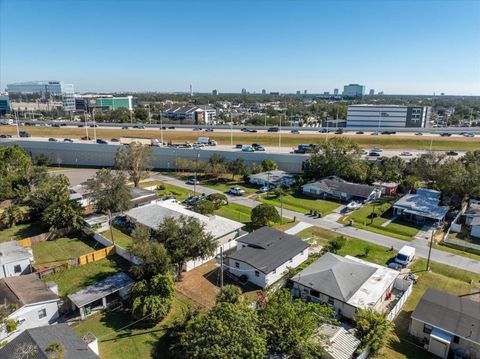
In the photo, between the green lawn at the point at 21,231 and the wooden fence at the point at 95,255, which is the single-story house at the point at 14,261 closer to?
the wooden fence at the point at 95,255

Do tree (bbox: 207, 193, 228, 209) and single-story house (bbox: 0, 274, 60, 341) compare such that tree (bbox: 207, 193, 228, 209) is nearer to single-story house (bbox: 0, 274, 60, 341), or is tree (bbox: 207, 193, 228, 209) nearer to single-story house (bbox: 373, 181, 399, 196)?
single-story house (bbox: 0, 274, 60, 341)

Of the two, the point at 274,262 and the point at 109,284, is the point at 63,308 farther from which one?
the point at 274,262

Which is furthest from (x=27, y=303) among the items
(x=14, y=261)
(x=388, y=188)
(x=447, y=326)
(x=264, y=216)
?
(x=388, y=188)

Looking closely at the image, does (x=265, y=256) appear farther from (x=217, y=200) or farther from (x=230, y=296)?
(x=217, y=200)

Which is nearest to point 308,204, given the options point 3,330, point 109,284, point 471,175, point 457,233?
point 457,233

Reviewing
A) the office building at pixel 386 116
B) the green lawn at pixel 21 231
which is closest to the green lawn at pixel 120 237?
the green lawn at pixel 21 231

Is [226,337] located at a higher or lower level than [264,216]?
higher

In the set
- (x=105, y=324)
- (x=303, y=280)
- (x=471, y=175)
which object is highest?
(x=471, y=175)

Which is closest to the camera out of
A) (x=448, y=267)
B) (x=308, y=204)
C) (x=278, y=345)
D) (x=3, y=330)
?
(x=278, y=345)
